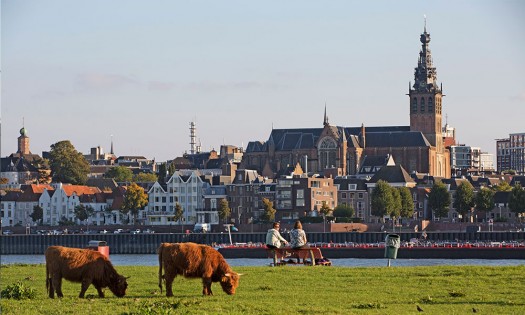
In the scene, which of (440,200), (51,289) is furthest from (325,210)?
(51,289)

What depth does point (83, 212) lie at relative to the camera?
148250 mm

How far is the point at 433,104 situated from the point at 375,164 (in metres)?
18.4

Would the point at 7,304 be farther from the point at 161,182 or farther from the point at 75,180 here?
the point at 75,180

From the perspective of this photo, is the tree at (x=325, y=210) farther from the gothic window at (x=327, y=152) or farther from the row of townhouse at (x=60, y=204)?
the gothic window at (x=327, y=152)

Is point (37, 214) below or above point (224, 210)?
below

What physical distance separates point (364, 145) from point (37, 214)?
145 ft

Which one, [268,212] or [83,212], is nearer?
[268,212]

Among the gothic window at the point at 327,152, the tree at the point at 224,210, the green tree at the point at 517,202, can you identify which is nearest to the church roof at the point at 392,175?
the green tree at the point at 517,202

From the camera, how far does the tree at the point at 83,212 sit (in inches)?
5812

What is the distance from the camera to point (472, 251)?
3730 inches

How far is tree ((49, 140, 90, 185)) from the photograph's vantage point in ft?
559

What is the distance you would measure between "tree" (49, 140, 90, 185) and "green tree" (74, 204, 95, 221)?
2052 centimetres

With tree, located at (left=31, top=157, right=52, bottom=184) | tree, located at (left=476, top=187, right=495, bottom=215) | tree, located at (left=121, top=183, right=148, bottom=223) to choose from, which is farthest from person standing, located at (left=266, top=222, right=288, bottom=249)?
tree, located at (left=31, top=157, right=52, bottom=184)

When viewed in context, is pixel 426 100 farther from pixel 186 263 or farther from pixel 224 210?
pixel 186 263
